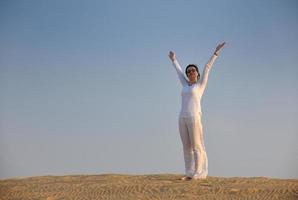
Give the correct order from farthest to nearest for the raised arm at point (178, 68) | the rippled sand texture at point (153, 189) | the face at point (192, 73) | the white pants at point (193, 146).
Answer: the raised arm at point (178, 68) < the face at point (192, 73) < the white pants at point (193, 146) < the rippled sand texture at point (153, 189)

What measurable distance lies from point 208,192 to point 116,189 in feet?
6.88

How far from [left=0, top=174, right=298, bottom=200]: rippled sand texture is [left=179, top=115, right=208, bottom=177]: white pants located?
0.37 metres

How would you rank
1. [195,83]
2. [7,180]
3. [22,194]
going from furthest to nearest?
1. [7,180]
2. [195,83]
3. [22,194]

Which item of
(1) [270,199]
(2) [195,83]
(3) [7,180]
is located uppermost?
(2) [195,83]

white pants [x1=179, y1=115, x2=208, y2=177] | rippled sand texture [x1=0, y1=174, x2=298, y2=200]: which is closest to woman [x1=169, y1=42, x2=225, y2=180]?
white pants [x1=179, y1=115, x2=208, y2=177]

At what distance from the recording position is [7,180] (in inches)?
634

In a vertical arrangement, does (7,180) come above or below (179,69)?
below

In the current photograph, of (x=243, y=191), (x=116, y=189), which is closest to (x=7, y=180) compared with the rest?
(x=116, y=189)

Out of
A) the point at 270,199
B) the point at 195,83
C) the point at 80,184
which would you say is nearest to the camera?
the point at 270,199

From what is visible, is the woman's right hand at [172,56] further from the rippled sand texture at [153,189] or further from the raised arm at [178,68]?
the rippled sand texture at [153,189]

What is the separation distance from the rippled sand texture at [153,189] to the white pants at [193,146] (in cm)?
37

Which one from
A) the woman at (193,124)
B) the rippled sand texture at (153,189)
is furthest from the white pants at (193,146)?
the rippled sand texture at (153,189)

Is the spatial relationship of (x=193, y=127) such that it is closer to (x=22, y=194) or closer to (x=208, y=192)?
(x=208, y=192)

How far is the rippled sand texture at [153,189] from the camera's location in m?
12.3
